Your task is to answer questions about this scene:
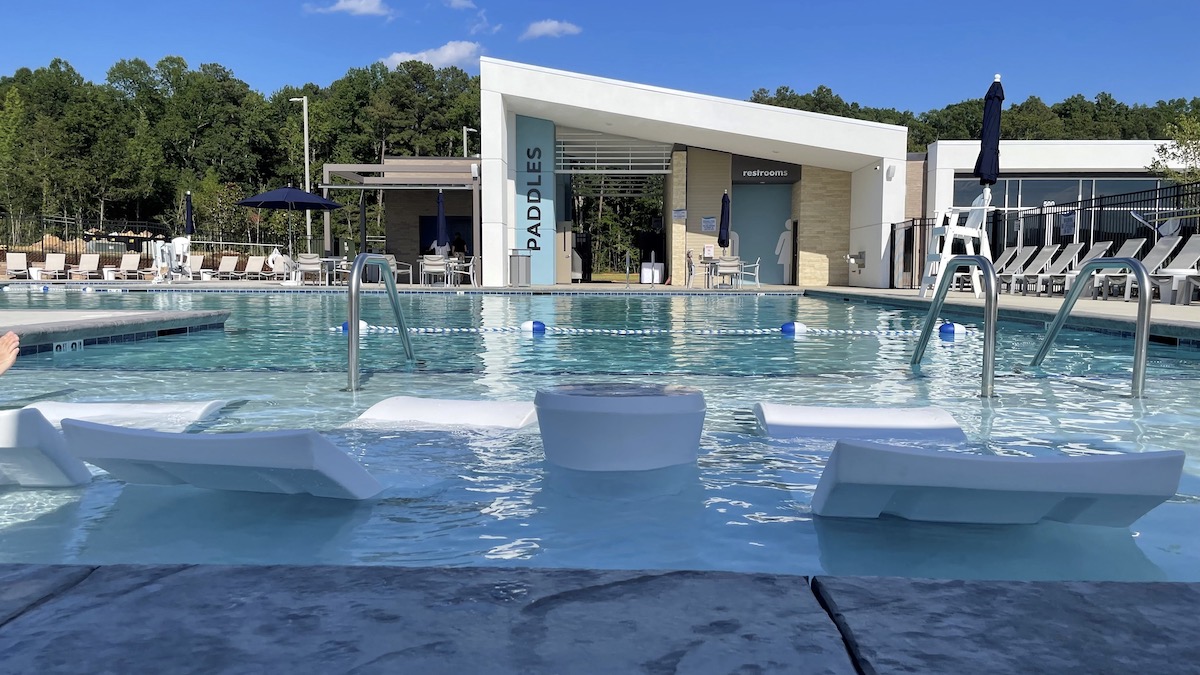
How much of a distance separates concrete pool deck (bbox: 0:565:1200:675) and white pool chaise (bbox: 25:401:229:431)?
2615 millimetres

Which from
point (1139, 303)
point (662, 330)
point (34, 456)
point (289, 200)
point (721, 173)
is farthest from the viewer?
point (721, 173)

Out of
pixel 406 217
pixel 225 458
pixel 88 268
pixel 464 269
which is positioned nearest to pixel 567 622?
pixel 225 458

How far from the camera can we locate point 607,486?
3.07 meters

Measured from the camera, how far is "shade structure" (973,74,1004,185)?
1342 cm

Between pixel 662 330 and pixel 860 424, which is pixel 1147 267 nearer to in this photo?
pixel 662 330

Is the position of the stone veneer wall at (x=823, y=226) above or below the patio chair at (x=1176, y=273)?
above

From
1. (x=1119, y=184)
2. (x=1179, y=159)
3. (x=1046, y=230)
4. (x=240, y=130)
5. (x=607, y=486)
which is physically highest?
(x=240, y=130)

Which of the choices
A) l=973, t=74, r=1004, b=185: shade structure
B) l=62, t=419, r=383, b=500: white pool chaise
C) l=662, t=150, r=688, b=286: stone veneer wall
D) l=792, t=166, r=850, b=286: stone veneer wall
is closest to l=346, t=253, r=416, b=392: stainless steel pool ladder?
l=62, t=419, r=383, b=500: white pool chaise

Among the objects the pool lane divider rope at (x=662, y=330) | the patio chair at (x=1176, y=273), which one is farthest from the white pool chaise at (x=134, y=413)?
the patio chair at (x=1176, y=273)

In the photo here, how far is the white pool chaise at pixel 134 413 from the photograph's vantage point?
155 inches

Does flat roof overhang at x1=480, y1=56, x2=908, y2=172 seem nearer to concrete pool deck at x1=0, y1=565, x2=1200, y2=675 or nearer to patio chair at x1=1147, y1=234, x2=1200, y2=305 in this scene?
patio chair at x1=1147, y1=234, x2=1200, y2=305

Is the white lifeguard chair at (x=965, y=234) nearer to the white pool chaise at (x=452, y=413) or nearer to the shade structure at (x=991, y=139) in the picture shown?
the shade structure at (x=991, y=139)

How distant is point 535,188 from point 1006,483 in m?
20.8

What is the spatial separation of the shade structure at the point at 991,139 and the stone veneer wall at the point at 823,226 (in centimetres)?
979
